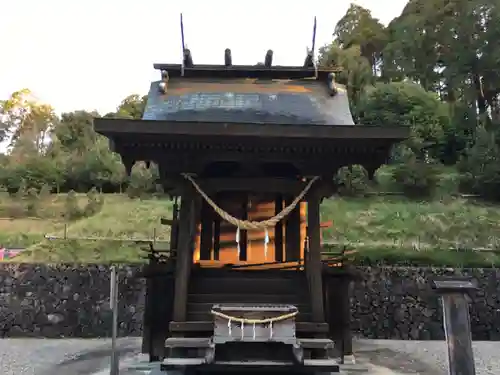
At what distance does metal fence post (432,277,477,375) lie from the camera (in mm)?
4852

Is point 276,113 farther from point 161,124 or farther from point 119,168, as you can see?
point 119,168

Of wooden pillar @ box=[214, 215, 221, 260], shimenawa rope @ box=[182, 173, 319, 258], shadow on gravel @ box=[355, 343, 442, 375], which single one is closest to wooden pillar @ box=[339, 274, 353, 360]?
shadow on gravel @ box=[355, 343, 442, 375]

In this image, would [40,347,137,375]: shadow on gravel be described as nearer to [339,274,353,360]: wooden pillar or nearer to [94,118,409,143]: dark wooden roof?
[339,274,353,360]: wooden pillar

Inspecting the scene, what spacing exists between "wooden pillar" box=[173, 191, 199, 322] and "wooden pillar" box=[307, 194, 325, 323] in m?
1.85

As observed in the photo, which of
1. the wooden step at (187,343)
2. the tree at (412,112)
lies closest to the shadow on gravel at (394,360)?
the wooden step at (187,343)

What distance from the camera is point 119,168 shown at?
98.9 feet

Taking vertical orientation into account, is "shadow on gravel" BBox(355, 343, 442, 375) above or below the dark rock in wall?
below

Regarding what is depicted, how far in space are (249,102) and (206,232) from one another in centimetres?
250

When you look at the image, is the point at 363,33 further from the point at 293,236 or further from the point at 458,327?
the point at 458,327

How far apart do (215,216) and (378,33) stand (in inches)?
1538

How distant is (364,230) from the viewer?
19.0 m

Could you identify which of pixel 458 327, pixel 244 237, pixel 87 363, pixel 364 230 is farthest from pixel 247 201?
pixel 364 230

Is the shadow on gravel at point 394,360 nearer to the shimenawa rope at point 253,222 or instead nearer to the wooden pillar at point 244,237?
the wooden pillar at point 244,237


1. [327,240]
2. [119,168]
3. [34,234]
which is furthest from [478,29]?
[34,234]
